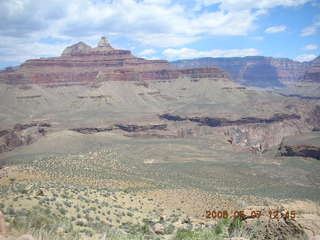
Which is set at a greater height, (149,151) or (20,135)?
(149,151)

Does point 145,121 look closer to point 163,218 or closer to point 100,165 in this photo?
point 100,165

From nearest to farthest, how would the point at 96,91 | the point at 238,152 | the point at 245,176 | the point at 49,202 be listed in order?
the point at 49,202
the point at 245,176
the point at 238,152
the point at 96,91

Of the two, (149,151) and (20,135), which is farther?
(20,135)

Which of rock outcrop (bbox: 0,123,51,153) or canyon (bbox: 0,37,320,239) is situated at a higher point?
canyon (bbox: 0,37,320,239)

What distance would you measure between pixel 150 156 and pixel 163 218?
157ft

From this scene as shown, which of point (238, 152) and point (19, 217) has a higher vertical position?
point (19, 217)

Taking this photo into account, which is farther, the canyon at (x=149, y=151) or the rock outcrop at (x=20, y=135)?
the rock outcrop at (x=20, y=135)

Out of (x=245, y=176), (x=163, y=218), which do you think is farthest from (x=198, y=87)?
(x=163, y=218)

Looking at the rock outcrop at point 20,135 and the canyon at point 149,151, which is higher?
the canyon at point 149,151

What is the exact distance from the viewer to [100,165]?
51.8 meters

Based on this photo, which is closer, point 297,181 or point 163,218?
point 163,218

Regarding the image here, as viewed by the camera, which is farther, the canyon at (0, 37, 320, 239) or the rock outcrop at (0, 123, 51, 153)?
the rock outcrop at (0, 123, 51, 153)

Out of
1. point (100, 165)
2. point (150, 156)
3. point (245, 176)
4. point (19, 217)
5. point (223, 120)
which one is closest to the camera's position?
point (19, 217)

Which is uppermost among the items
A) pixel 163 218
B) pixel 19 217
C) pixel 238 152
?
pixel 19 217
